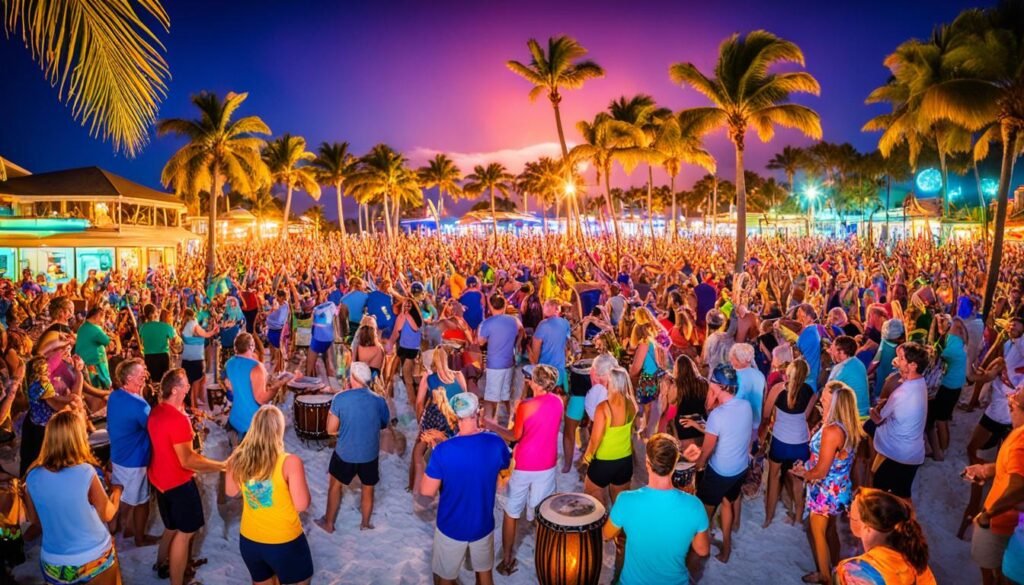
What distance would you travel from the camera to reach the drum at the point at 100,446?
515 cm

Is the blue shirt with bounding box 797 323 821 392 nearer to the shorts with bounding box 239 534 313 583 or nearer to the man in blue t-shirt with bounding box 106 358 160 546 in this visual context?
the shorts with bounding box 239 534 313 583

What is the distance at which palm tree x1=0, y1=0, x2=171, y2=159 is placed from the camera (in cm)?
375

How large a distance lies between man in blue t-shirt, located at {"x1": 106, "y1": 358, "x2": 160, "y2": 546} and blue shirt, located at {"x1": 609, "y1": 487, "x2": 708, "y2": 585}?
375cm

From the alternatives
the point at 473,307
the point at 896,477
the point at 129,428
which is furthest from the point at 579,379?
the point at 129,428

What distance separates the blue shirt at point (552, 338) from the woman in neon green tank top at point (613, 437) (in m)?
1.98

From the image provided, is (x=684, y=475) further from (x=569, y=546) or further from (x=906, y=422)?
(x=906, y=422)

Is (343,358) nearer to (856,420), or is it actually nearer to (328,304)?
(328,304)

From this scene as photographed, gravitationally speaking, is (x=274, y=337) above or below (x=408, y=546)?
above

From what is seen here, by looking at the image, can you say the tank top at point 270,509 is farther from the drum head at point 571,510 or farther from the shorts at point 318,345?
the shorts at point 318,345

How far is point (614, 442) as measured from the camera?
4.89 m

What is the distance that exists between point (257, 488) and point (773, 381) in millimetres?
4997

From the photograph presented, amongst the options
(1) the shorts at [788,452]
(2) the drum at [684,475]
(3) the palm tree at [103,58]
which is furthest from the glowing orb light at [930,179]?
(3) the palm tree at [103,58]

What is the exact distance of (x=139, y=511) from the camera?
5098 mm

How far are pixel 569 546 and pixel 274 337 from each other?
743 cm
